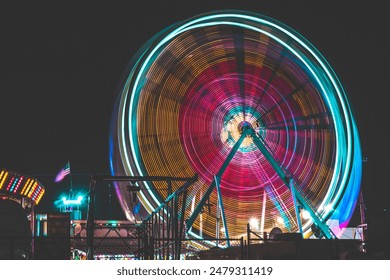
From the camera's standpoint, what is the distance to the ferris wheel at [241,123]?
878 inches

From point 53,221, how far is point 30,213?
2.58 feet

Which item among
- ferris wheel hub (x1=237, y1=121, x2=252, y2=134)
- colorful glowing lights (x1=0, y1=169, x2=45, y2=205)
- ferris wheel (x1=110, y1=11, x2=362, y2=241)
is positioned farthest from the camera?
ferris wheel hub (x1=237, y1=121, x2=252, y2=134)

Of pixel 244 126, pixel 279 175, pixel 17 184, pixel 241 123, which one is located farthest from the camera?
pixel 241 123

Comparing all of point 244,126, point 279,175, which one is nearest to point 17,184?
point 244,126

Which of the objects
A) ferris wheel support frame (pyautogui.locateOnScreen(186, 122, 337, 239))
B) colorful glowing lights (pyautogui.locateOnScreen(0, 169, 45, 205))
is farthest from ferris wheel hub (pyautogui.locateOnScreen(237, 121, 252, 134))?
colorful glowing lights (pyautogui.locateOnScreen(0, 169, 45, 205))

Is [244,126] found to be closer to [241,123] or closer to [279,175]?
[241,123]

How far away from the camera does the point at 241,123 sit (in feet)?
79.3

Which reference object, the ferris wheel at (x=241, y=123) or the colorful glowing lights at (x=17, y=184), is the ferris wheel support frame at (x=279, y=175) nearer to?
the ferris wheel at (x=241, y=123)

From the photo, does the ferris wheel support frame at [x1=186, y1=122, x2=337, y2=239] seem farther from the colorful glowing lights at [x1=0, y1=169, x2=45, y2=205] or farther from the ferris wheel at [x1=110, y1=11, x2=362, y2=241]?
the colorful glowing lights at [x1=0, y1=169, x2=45, y2=205]

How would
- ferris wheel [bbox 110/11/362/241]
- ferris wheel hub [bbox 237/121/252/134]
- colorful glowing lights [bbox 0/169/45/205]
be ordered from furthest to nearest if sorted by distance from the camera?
ferris wheel hub [bbox 237/121/252/134] → ferris wheel [bbox 110/11/362/241] → colorful glowing lights [bbox 0/169/45/205]

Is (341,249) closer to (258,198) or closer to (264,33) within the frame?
(258,198)

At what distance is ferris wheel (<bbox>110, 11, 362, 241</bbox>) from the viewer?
2231 centimetres

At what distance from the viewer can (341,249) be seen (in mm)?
15438
